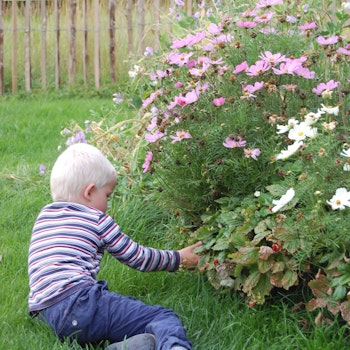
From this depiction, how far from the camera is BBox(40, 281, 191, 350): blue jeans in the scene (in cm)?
304

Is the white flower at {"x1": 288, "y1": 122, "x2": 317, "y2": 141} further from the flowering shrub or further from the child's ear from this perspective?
the child's ear

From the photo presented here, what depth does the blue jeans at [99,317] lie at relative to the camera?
3039mm

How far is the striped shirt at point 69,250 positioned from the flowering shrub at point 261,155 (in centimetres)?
36

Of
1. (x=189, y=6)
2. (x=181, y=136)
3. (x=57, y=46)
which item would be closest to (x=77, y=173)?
(x=181, y=136)

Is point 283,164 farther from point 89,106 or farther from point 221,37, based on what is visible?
point 89,106

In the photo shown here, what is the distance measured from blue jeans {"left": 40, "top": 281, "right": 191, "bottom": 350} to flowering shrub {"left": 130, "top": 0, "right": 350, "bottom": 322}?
36 cm

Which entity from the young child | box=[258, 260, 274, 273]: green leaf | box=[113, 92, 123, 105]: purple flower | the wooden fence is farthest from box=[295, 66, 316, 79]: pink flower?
the wooden fence

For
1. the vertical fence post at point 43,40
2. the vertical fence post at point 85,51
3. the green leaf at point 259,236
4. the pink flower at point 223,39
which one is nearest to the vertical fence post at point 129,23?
the vertical fence post at point 85,51

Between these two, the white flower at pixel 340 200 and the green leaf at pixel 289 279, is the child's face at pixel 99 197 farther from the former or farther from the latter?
the white flower at pixel 340 200

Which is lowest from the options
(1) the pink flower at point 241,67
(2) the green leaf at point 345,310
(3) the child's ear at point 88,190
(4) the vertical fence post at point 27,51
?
(4) the vertical fence post at point 27,51

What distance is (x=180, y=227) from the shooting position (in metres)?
3.75

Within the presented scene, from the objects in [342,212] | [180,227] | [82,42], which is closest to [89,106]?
[82,42]

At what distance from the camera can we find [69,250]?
3.16m

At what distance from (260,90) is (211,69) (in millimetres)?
279
